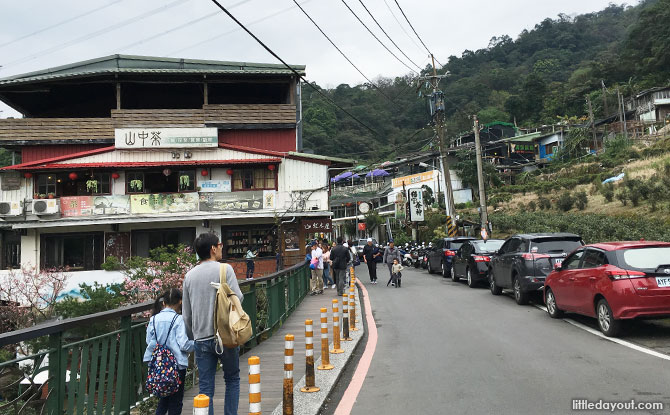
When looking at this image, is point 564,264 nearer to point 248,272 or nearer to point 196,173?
point 248,272

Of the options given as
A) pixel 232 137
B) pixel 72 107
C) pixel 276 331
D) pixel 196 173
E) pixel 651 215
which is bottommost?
pixel 276 331

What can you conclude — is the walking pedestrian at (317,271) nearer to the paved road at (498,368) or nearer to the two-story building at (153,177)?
the paved road at (498,368)

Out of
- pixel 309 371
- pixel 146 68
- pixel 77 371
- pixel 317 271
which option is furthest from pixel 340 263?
pixel 146 68

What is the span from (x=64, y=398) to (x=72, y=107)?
3262 centimetres

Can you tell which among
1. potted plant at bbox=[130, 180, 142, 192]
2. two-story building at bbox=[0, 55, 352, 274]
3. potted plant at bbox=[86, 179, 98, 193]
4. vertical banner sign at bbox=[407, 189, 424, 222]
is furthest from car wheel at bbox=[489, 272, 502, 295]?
vertical banner sign at bbox=[407, 189, 424, 222]

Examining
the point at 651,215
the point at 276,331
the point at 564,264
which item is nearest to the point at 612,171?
the point at 651,215

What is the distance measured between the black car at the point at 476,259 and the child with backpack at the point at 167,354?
14.3 m

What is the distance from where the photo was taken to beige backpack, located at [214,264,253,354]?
4.50m

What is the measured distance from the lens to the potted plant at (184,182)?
2684 centimetres

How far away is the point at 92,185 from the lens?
1033 inches

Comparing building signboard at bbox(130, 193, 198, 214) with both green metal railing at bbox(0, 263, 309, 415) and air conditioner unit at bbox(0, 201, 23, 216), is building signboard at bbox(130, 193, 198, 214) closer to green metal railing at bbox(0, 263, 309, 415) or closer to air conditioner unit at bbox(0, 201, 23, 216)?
air conditioner unit at bbox(0, 201, 23, 216)

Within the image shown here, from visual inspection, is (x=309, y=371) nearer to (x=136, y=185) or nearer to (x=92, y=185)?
(x=136, y=185)

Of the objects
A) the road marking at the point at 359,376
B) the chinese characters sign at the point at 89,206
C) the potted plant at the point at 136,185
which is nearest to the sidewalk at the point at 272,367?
the road marking at the point at 359,376

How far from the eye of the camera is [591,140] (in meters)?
52.8
